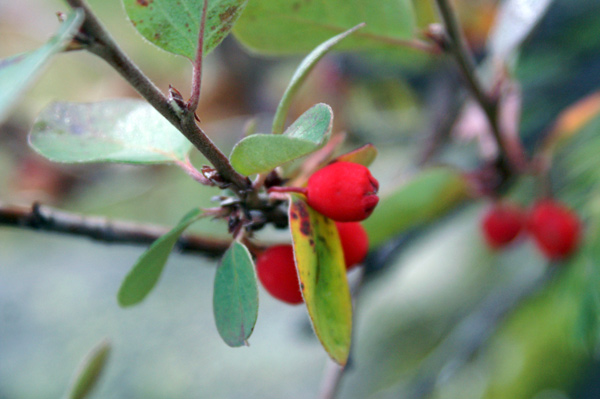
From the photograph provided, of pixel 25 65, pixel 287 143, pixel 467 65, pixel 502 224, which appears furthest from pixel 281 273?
pixel 502 224

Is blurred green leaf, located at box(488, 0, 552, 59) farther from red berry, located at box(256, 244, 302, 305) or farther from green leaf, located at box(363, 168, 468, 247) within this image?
red berry, located at box(256, 244, 302, 305)

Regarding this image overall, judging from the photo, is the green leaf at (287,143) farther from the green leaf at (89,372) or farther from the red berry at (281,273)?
the green leaf at (89,372)

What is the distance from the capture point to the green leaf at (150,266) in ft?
1.44

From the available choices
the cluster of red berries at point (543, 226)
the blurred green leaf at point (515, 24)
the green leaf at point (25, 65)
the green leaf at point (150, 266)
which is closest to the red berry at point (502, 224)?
the cluster of red berries at point (543, 226)

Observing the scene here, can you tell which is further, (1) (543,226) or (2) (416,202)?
(1) (543,226)

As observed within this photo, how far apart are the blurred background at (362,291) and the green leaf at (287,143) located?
65cm

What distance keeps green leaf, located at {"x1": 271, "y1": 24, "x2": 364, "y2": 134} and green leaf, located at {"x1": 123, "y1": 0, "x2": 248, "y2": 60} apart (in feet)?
0.22

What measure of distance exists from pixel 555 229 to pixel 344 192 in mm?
597

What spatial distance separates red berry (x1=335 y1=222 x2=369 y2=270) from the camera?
0.49 m

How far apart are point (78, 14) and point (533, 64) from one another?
1.09m

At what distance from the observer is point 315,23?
60 cm

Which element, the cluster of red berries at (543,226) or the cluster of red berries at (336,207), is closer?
the cluster of red berries at (336,207)

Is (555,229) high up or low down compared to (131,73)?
down

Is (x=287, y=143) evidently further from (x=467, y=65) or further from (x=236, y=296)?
(x=467, y=65)
